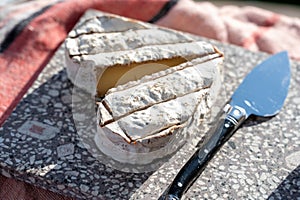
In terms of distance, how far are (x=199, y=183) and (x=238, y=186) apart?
60 millimetres

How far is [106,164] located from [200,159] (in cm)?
15

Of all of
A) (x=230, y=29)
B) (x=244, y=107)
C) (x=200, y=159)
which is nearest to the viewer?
(x=200, y=159)

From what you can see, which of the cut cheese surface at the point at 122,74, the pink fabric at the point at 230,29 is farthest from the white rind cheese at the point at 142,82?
the pink fabric at the point at 230,29

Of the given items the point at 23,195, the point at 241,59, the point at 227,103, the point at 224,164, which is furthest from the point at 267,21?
the point at 23,195

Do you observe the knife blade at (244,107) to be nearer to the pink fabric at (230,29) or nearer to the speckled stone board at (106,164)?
the speckled stone board at (106,164)

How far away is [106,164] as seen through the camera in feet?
3.04

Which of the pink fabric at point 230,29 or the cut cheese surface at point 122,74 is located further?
the pink fabric at point 230,29

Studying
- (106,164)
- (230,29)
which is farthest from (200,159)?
(230,29)

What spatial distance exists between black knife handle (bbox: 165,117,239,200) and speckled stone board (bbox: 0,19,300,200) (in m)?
0.02

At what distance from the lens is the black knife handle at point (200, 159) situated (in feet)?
2.85

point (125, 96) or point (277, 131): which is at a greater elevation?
point (125, 96)

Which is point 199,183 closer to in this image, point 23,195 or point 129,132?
point 129,132

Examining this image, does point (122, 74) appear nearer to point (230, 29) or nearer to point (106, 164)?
point (106, 164)

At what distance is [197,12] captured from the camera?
4.46 ft
